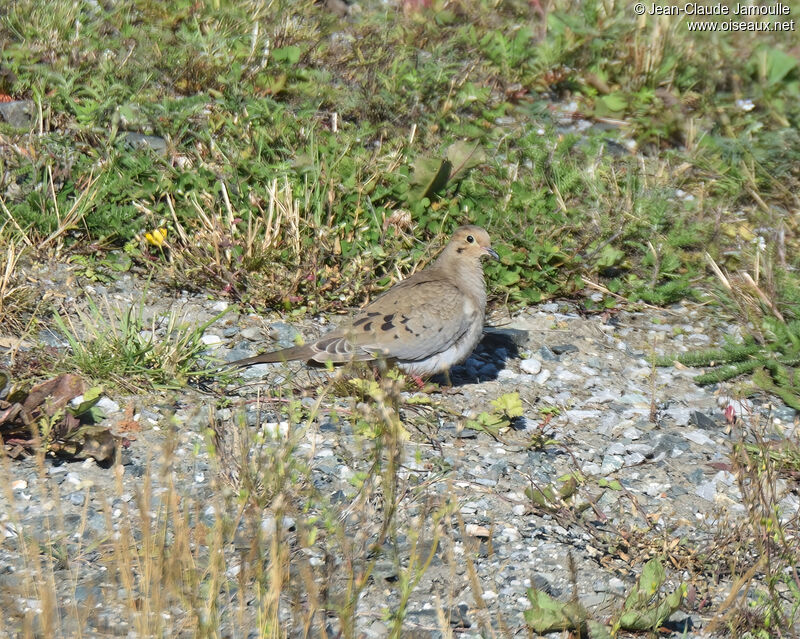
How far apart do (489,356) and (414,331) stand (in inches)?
28.1

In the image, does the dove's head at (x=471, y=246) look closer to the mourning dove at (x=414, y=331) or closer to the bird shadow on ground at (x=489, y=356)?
the mourning dove at (x=414, y=331)

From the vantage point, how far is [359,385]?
180 inches

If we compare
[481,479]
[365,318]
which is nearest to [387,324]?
[365,318]

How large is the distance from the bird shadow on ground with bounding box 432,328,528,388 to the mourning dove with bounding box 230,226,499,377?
0.21 m

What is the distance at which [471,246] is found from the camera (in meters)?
5.74

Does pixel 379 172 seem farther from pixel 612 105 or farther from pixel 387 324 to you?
pixel 612 105

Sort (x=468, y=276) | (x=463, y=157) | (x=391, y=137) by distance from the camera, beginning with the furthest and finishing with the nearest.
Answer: (x=391, y=137) < (x=463, y=157) < (x=468, y=276)

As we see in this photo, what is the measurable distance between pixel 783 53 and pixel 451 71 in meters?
2.82

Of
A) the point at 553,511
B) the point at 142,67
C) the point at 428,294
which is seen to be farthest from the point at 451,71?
the point at 553,511

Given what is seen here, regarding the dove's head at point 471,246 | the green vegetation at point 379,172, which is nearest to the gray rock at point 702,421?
the green vegetation at point 379,172

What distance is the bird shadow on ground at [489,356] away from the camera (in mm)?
5500

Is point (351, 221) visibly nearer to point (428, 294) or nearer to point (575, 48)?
point (428, 294)

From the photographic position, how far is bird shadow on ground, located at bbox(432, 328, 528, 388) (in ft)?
18.0

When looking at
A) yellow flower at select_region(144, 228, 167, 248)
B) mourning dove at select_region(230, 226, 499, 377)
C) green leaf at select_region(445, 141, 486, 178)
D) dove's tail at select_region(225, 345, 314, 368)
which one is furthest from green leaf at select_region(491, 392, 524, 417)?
yellow flower at select_region(144, 228, 167, 248)
